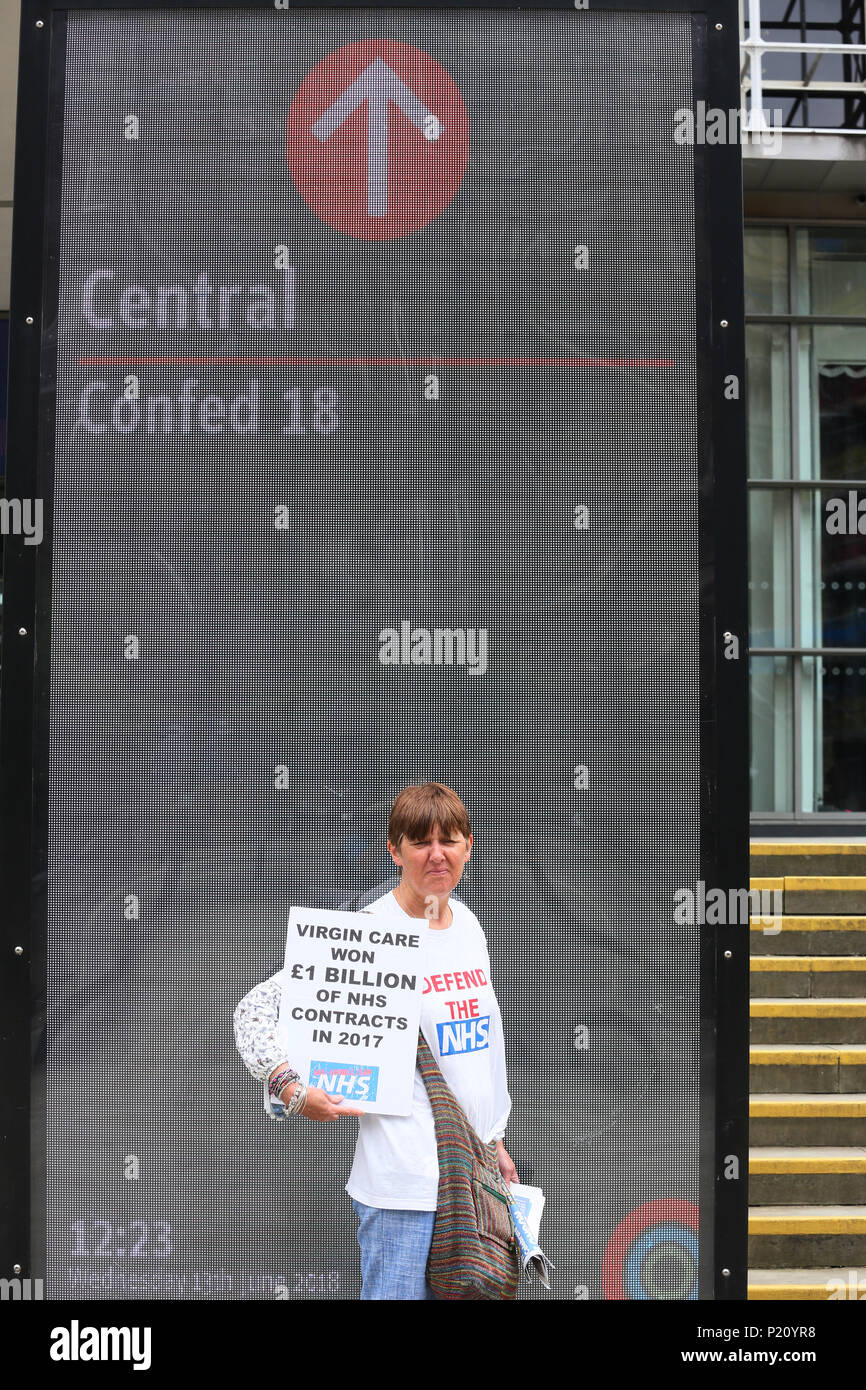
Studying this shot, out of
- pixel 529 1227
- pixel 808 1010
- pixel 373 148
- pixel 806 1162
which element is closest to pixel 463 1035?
pixel 529 1227

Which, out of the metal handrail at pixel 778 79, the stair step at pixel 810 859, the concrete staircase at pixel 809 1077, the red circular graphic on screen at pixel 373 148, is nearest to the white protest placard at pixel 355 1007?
the red circular graphic on screen at pixel 373 148

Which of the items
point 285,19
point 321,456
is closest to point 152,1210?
point 321,456

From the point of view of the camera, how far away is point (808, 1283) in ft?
14.3

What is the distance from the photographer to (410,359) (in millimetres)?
2787

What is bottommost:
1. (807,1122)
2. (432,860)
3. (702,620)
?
(807,1122)

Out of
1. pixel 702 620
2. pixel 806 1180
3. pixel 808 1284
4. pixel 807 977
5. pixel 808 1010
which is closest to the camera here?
pixel 702 620

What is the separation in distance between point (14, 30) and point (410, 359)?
484 centimetres

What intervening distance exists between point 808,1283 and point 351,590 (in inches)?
136

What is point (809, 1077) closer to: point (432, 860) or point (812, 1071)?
point (812, 1071)

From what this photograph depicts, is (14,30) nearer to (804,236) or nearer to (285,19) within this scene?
(285,19)

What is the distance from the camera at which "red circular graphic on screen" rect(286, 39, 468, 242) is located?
9.18 ft

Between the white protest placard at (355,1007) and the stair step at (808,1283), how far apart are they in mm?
2626

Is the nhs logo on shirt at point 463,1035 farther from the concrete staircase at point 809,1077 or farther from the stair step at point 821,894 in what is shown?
the stair step at point 821,894
